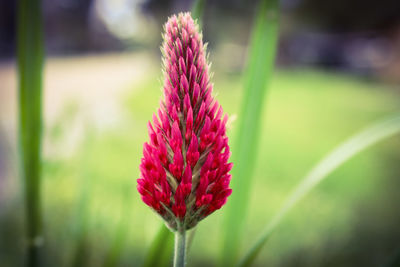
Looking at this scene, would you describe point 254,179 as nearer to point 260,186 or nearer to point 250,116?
point 260,186

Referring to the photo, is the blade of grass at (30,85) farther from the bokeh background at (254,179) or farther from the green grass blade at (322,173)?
the green grass blade at (322,173)

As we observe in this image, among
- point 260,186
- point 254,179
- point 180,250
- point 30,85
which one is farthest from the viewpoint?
point 254,179

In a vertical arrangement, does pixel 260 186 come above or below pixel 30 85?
below

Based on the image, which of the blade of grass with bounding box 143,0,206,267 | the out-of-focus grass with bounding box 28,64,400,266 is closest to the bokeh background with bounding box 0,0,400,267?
the out-of-focus grass with bounding box 28,64,400,266

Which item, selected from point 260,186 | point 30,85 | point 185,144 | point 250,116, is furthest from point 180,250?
point 260,186

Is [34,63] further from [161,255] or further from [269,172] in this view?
[269,172]

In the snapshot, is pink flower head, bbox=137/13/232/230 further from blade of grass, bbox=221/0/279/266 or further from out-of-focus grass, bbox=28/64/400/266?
out-of-focus grass, bbox=28/64/400/266

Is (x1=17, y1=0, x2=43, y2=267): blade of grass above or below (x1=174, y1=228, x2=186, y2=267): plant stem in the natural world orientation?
above

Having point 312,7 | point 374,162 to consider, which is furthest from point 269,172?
point 312,7
